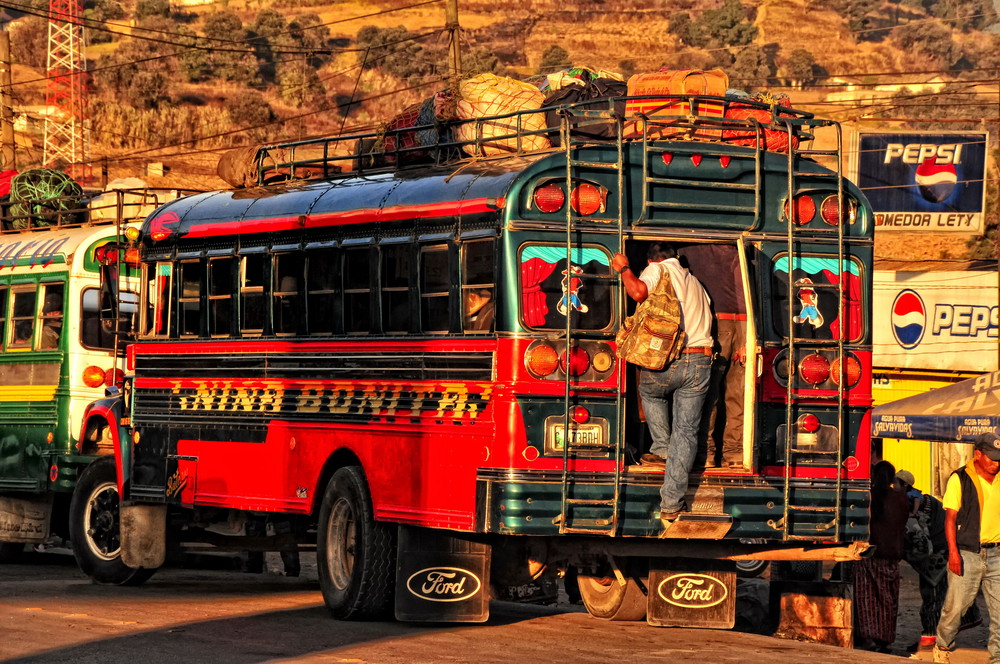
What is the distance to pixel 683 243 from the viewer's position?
11.8 meters

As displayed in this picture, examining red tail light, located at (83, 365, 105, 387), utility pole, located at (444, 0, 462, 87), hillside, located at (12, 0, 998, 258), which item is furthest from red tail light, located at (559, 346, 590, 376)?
hillside, located at (12, 0, 998, 258)

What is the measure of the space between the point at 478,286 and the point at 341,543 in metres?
2.62

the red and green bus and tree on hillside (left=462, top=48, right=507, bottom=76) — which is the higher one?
tree on hillside (left=462, top=48, right=507, bottom=76)

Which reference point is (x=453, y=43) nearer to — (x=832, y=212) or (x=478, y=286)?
(x=832, y=212)

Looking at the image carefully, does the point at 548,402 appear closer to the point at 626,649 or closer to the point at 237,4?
the point at 626,649

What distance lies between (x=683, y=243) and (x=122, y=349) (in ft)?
28.6

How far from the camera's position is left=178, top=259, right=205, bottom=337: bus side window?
1490 cm

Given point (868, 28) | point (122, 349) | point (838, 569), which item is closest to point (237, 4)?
point (868, 28)

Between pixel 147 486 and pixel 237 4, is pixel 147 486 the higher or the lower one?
the lower one

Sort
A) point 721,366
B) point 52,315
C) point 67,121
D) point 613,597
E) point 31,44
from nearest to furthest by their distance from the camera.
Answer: point 721,366, point 613,597, point 52,315, point 67,121, point 31,44

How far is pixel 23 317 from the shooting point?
19.0 meters

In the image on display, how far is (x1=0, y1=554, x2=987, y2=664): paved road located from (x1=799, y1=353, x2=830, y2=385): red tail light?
73.0 inches

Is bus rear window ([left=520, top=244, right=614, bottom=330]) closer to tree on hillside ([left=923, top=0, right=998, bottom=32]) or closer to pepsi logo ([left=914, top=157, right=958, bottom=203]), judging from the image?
pepsi logo ([left=914, top=157, right=958, bottom=203])

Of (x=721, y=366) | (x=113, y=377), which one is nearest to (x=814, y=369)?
(x=721, y=366)
